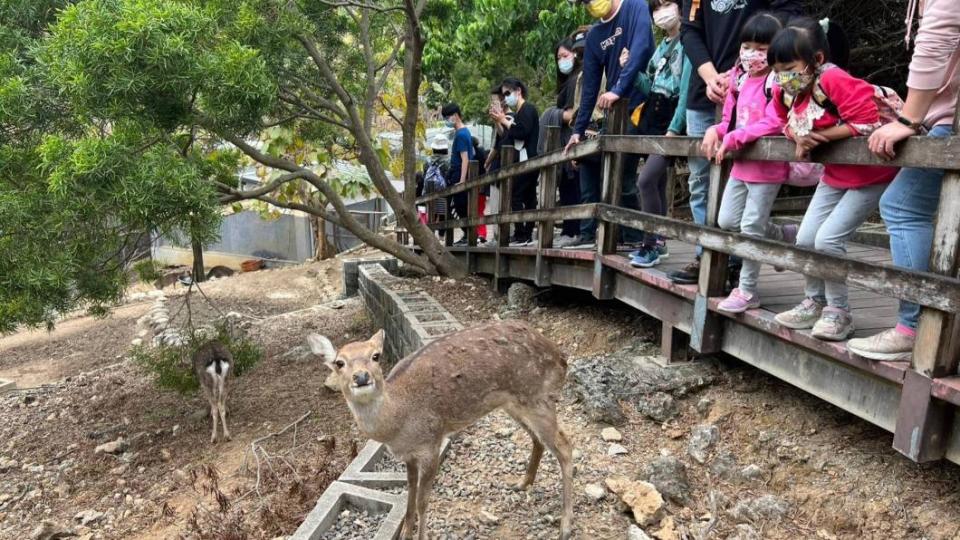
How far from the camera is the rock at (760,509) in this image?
3.19 m

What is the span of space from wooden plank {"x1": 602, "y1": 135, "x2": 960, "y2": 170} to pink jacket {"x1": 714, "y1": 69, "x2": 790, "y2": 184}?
6 cm

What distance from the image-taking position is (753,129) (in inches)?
142

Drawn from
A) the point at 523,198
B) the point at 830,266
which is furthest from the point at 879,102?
the point at 523,198

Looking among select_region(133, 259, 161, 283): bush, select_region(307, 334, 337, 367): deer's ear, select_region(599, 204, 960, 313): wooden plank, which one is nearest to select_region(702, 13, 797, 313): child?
select_region(599, 204, 960, 313): wooden plank

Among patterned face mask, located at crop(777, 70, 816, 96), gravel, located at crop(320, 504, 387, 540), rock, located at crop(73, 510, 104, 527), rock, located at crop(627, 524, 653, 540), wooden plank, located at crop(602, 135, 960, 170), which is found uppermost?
patterned face mask, located at crop(777, 70, 816, 96)

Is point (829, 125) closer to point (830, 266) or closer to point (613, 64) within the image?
point (830, 266)

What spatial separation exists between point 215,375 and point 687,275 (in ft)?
15.9

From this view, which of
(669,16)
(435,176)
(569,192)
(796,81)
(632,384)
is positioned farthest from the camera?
(435,176)

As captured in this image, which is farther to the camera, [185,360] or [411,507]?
[185,360]

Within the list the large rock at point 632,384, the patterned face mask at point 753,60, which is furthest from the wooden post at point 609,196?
the patterned face mask at point 753,60

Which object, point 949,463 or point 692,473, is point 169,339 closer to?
point 692,473

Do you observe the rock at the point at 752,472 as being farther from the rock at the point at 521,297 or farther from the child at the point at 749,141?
the rock at the point at 521,297

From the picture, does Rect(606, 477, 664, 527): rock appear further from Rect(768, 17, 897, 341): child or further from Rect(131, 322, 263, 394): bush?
Rect(131, 322, 263, 394): bush

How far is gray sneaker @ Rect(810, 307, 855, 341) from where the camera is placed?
3.15 meters
